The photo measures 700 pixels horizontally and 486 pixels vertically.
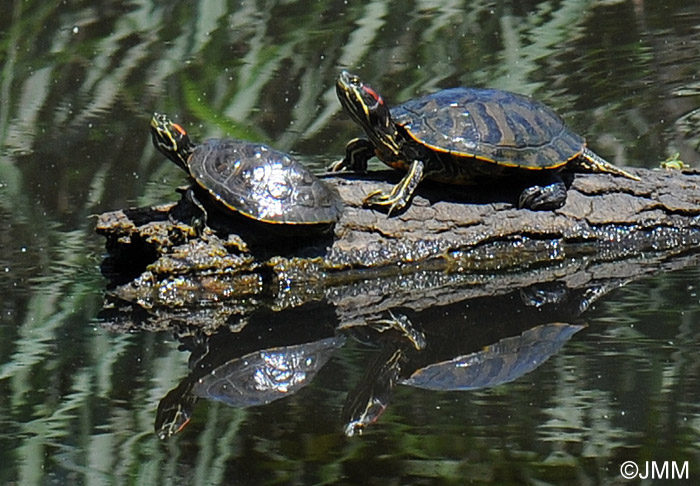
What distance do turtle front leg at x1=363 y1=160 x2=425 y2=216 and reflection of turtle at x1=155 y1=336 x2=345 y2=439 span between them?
0.93 metres

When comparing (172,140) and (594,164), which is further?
(594,164)

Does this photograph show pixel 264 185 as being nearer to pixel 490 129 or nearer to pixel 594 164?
pixel 490 129

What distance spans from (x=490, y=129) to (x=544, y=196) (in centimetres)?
35

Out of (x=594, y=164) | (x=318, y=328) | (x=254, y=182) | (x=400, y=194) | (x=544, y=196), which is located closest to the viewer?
(x=318, y=328)

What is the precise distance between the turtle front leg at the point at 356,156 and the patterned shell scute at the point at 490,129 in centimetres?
21

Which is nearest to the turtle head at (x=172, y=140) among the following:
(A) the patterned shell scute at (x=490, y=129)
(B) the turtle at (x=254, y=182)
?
(B) the turtle at (x=254, y=182)

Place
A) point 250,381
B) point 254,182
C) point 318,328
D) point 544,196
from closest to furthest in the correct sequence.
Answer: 1. point 250,381
2. point 318,328
3. point 254,182
4. point 544,196

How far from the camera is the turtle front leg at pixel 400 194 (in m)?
4.93

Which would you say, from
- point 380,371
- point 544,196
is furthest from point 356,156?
point 380,371

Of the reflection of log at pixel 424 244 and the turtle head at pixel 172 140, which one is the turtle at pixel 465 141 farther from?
the turtle head at pixel 172 140

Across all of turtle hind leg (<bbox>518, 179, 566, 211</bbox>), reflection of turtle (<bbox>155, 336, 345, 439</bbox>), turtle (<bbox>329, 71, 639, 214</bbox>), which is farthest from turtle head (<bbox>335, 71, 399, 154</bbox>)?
reflection of turtle (<bbox>155, 336, 345, 439</bbox>)

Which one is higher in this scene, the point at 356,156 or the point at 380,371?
the point at 380,371

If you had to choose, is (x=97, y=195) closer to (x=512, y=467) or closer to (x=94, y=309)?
(x=94, y=309)

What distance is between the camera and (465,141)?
496 cm
